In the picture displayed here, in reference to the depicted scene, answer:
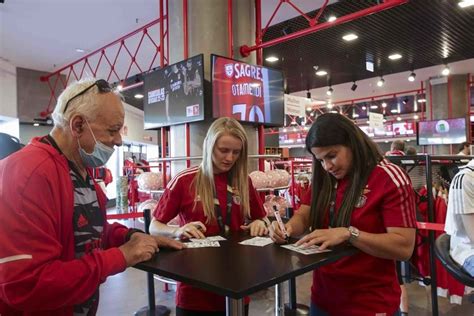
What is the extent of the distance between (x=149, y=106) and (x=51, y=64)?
7179 millimetres

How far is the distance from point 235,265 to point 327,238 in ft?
1.28

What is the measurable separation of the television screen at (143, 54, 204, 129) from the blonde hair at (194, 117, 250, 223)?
5.60 feet

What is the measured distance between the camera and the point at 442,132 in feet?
36.9

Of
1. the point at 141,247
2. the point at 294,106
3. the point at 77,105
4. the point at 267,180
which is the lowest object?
the point at 141,247

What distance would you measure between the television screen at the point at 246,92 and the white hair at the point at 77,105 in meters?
2.48

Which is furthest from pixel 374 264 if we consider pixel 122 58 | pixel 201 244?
pixel 122 58

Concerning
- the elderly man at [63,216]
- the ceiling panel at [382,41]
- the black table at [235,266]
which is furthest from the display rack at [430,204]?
the ceiling panel at [382,41]

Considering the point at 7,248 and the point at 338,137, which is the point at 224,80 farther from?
the point at 7,248

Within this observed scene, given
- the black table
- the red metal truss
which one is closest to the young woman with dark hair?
the black table

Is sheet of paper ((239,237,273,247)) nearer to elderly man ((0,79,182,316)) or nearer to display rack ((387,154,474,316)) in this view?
elderly man ((0,79,182,316))

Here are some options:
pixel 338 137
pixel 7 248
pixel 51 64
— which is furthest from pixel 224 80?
pixel 51 64

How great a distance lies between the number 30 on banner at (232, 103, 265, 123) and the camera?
3857 mm

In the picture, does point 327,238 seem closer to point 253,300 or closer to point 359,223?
point 359,223

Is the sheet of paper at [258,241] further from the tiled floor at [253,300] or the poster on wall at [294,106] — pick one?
the poster on wall at [294,106]
